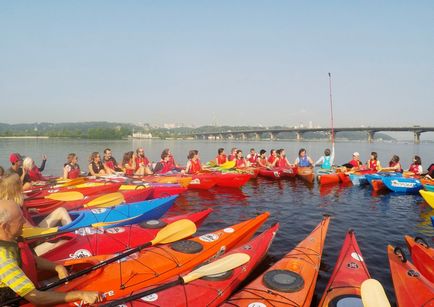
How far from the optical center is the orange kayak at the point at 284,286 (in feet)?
13.7

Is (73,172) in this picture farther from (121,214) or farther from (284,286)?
(284,286)

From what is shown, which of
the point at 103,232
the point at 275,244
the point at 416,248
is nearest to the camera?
the point at 416,248

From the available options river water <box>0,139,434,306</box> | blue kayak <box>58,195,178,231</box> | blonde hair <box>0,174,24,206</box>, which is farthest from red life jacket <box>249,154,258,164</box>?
blonde hair <box>0,174,24,206</box>

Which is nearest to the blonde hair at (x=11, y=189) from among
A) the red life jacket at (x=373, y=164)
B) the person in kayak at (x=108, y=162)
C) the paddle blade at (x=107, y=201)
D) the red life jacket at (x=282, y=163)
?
the paddle blade at (x=107, y=201)

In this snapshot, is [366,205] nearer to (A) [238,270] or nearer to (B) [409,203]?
(B) [409,203]

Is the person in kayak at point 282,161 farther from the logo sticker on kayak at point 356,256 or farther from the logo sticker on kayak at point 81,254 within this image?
the logo sticker on kayak at point 81,254

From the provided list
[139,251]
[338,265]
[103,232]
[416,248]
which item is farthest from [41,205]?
[416,248]

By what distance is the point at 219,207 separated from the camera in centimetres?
1160

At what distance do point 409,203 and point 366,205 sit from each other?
5.67 feet

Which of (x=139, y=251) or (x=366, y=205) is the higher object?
(x=139, y=251)

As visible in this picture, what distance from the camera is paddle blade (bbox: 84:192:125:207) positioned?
902 cm

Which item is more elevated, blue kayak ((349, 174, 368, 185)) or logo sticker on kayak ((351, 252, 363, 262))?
logo sticker on kayak ((351, 252, 363, 262))

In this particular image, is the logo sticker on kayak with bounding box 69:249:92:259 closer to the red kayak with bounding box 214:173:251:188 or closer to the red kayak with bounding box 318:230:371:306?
the red kayak with bounding box 318:230:371:306

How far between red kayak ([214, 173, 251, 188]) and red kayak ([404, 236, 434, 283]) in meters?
8.70
